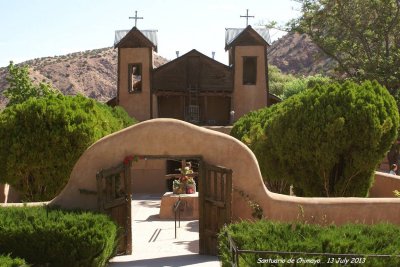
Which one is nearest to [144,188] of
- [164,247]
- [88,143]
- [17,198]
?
[17,198]

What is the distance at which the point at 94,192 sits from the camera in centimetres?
1463

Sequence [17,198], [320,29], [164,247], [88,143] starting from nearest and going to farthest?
[164,247] < [88,143] < [17,198] < [320,29]

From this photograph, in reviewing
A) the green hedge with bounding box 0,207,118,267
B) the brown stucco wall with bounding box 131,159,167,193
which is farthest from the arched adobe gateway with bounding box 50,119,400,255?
the brown stucco wall with bounding box 131,159,167,193

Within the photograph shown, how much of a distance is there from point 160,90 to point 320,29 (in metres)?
11.4

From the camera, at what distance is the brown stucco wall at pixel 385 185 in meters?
20.7

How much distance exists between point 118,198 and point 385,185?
11.5m

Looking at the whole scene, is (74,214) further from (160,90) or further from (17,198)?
(160,90)

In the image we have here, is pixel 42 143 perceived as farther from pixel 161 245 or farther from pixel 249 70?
pixel 249 70

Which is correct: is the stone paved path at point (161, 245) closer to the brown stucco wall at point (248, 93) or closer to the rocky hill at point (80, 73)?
the brown stucco wall at point (248, 93)

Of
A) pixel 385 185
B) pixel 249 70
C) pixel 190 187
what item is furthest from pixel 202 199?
pixel 249 70

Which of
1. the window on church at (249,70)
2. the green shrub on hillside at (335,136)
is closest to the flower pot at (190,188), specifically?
the green shrub on hillside at (335,136)

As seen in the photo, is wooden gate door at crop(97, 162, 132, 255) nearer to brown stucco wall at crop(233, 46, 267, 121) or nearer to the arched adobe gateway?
the arched adobe gateway

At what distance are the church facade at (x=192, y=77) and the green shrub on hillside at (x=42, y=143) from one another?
1667 centimetres

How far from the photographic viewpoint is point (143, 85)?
121 feet
